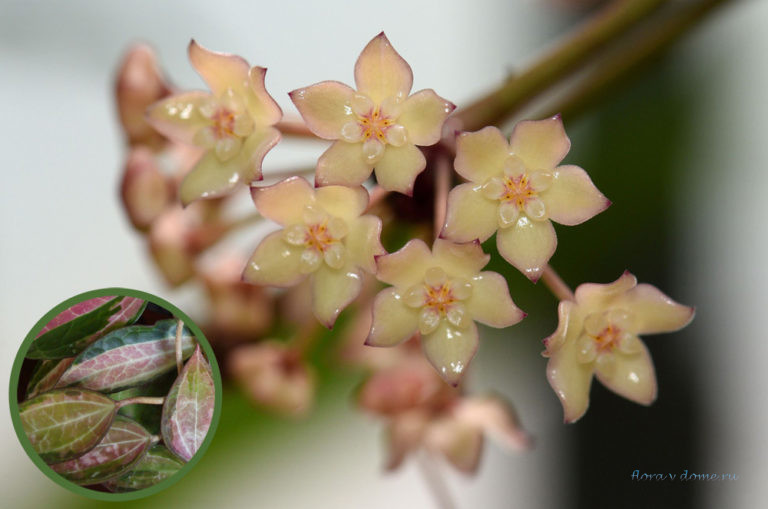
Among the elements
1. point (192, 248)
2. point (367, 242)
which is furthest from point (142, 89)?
point (367, 242)

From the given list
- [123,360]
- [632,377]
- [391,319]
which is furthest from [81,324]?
[632,377]

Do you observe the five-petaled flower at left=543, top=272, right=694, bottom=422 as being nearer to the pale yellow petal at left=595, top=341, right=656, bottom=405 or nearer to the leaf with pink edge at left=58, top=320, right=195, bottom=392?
the pale yellow petal at left=595, top=341, right=656, bottom=405

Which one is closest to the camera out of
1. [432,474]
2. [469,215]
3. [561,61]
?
[469,215]

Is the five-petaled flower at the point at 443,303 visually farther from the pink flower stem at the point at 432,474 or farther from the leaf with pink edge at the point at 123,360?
the pink flower stem at the point at 432,474

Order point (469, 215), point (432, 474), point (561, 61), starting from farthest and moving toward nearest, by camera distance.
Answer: point (432, 474)
point (561, 61)
point (469, 215)

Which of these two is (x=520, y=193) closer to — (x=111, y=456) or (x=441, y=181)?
(x=441, y=181)

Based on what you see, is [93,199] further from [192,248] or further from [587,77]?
[587,77]
